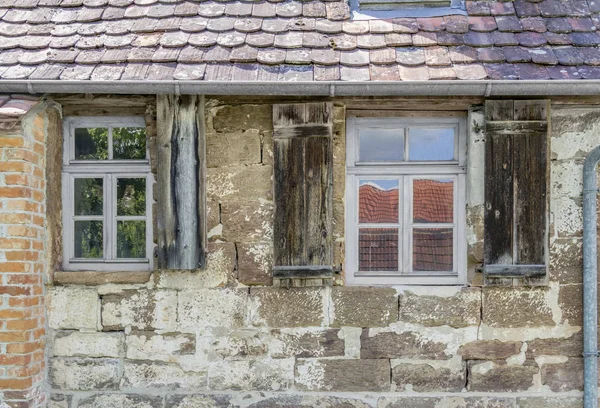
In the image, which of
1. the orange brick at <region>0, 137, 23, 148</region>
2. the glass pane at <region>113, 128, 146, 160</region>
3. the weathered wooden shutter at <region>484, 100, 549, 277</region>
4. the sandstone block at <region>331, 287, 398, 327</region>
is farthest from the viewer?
the glass pane at <region>113, 128, 146, 160</region>

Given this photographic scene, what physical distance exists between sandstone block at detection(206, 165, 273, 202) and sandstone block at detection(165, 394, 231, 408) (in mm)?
1460

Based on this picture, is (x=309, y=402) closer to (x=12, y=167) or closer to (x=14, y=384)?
(x=14, y=384)

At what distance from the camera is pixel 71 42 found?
4.47 meters

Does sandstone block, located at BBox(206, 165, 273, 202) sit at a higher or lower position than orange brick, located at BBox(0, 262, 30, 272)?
higher

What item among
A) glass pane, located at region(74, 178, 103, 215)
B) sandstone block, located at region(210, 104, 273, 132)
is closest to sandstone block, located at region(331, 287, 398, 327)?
sandstone block, located at region(210, 104, 273, 132)

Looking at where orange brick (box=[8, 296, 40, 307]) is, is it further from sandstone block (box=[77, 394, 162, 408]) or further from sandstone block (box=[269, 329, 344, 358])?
sandstone block (box=[269, 329, 344, 358])

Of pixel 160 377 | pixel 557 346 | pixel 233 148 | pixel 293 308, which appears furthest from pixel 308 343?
pixel 557 346

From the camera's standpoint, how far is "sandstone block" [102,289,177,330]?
445cm

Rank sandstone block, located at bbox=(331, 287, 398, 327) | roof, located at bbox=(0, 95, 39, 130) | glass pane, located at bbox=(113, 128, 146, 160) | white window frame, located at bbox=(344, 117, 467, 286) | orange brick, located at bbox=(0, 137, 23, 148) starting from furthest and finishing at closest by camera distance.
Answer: glass pane, located at bbox=(113, 128, 146, 160)
white window frame, located at bbox=(344, 117, 467, 286)
sandstone block, located at bbox=(331, 287, 398, 327)
orange brick, located at bbox=(0, 137, 23, 148)
roof, located at bbox=(0, 95, 39, 130)

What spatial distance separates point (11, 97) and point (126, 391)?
229 cm

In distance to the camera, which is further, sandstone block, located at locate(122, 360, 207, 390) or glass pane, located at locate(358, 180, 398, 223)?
glass pane, located at locate(358, 180, 398, 223)

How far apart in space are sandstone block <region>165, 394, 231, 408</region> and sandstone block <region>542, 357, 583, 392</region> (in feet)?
7.69

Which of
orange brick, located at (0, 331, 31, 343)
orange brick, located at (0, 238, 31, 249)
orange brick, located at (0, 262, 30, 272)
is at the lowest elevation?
orange brick, located at (0, 331, 31, 343)

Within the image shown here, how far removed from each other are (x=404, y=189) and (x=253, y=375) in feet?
5.89
